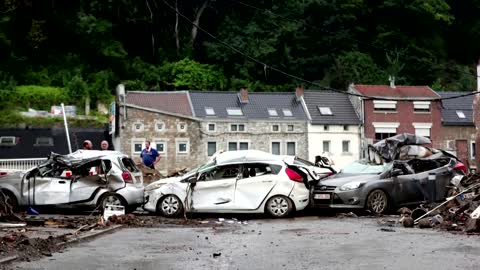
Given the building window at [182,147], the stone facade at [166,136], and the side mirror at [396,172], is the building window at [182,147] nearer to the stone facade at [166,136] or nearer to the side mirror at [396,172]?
the stone facade at [166,136]

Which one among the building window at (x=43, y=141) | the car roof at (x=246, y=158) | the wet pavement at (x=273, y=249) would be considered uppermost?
the building window at (x=43, y=141)

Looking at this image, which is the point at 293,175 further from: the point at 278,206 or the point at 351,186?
the point at 351,186

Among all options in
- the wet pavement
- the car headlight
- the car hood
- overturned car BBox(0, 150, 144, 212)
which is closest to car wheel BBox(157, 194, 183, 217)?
overturned car BBox(0, 150, 144, 212)

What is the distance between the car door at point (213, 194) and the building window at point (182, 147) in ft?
117

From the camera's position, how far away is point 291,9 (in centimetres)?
7469

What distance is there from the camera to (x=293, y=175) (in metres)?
19.0

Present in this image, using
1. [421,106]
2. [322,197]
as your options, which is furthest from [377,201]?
[421,106]

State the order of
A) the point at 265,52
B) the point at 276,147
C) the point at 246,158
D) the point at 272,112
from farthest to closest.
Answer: the point at 265,52 → the point at 272,112 → the point at 276,147 → the point at 246,158

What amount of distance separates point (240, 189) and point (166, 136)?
118ft

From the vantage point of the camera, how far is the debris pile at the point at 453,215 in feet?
48.3

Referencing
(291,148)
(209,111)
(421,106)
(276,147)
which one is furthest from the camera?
(421,106)

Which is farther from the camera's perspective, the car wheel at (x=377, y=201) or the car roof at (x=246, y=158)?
the car wheel at (x=377, y=201)

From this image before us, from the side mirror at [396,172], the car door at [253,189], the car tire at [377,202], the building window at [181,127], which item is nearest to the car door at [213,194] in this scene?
the car door at [253,189]

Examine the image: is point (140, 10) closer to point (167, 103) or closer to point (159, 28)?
point (159, 28)
